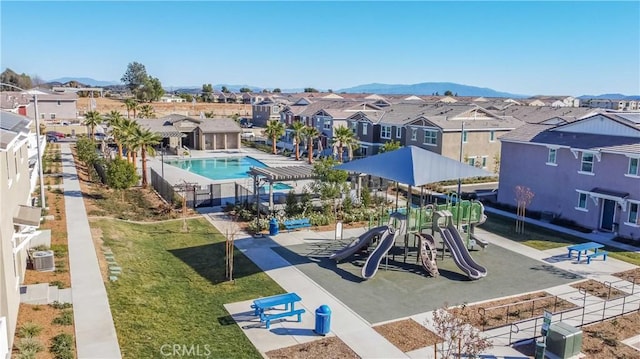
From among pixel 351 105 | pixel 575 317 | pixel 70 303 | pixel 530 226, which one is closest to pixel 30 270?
pixel 70 303

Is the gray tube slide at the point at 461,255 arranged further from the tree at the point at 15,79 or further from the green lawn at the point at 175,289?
the tree at the point at 15,79

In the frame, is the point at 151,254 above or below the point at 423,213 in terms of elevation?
below

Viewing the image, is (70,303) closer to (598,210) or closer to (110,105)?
(598,210)

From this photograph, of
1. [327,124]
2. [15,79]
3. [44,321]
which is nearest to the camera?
[44,321]

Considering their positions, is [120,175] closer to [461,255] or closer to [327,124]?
[461,255]

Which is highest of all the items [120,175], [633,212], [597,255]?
[120,175]

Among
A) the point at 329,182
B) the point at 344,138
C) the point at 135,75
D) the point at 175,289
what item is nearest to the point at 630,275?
the point at 329,182

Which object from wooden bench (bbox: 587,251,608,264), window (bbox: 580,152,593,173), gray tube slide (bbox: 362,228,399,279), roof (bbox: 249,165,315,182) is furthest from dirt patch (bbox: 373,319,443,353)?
window (bbox: 580,152,593,173)
